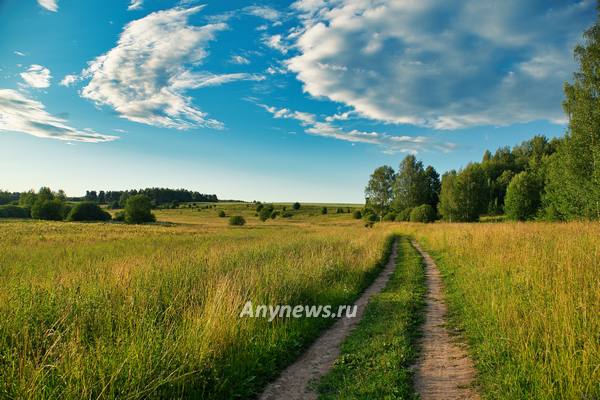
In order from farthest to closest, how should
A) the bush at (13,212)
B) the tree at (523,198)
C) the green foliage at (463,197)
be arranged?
the bush at (13,212) → the green foliage at (463,197) → the tree at (523,198)

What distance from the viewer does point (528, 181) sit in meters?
51.8

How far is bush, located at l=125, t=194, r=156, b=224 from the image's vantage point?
6719cm

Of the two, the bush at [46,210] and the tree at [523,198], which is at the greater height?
the tree at [523,198]

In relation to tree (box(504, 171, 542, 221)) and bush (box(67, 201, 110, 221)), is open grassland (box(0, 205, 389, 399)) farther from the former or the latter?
bush (box(67, 201, 110, 221))

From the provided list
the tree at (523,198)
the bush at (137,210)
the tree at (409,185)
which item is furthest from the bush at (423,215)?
the bush at (137,210)

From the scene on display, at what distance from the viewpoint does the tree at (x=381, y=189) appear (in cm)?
7938

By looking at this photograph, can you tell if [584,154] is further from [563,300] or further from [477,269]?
[563,300]

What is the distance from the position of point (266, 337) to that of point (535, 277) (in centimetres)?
622

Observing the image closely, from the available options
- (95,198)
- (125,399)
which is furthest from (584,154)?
(95,198)

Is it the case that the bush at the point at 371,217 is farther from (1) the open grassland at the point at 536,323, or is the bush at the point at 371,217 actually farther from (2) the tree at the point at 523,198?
(1) the open grassland at the point at 536,323

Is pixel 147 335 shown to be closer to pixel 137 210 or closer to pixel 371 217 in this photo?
pixel 371 217

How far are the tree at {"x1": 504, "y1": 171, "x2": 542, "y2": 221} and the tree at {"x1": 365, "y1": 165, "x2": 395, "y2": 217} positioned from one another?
29588 millimetres

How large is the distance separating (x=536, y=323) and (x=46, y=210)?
89.6m

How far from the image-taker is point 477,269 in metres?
10.8
